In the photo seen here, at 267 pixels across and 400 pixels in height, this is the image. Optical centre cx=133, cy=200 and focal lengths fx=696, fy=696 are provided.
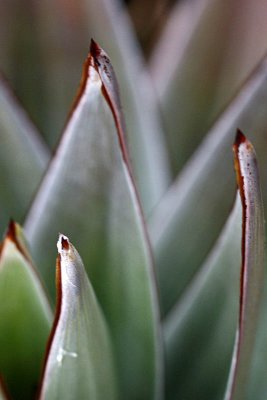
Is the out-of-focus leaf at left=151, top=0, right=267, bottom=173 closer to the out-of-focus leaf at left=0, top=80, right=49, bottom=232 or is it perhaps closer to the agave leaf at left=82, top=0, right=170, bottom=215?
the agave leaf at left=82, top=0, right=170, bottom=215

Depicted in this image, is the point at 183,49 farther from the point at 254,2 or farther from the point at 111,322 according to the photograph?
the point at 111,322

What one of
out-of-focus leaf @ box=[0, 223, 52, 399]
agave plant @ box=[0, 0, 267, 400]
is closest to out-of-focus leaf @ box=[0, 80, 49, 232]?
agave plant @ box=[0, 0, 267, 400]

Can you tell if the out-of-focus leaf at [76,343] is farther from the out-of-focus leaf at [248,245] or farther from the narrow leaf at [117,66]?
the narrow leaf at [117,66]

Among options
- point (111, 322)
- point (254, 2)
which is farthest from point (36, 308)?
point (254, 2)

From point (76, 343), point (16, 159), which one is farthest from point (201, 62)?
point (76, 343)

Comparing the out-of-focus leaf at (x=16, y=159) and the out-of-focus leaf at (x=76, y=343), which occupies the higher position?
the out-of-focus leaf at (x=16, y=159)

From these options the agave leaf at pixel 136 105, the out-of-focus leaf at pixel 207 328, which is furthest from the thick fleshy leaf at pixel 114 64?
the out-of-focus leaf at pixel 207 328
